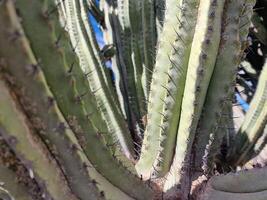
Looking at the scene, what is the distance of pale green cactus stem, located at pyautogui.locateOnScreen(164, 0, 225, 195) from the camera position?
6.66ft

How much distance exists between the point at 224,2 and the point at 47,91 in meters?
0.84

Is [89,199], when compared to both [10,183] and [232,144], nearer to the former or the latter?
[10,183]

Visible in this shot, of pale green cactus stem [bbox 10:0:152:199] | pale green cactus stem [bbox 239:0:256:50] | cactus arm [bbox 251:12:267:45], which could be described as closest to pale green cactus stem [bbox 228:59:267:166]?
cactus arm [bbox 251:12:267:45]

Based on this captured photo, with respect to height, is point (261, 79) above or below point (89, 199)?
below

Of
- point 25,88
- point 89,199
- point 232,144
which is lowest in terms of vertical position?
point 232,144

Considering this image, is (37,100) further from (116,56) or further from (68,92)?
(116,56)

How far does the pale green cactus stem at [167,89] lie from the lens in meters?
2.11

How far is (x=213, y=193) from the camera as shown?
2.11 meters

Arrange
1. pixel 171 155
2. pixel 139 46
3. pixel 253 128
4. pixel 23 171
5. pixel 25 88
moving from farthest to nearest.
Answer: pixel 139 46 → pixel 253 128 → pixel 171 155 → pixel 23 171 → pixel 25 88

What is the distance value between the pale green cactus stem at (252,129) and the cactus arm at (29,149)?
1.33 meters

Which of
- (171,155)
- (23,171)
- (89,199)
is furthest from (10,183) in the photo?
(171,155)

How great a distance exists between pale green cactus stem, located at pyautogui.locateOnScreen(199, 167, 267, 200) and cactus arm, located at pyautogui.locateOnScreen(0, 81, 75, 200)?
622 millimetres

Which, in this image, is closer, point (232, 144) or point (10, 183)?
point (10, 183)

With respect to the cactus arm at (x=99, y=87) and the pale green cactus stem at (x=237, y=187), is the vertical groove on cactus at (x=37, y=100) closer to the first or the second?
the pale green cactus stem at (x=237, y=187)
